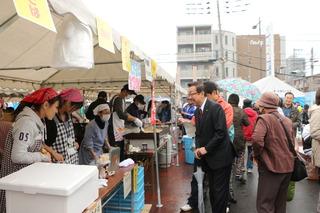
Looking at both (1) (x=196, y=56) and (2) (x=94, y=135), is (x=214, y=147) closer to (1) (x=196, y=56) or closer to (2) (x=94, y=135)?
(2) (x=94, y=135)

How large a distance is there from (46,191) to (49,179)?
14cm

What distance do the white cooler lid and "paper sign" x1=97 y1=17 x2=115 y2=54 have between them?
100cm

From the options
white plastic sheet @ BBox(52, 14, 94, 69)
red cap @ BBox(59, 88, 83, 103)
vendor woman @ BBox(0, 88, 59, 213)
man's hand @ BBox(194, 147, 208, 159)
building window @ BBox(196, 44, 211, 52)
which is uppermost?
building window @ BBox(196, 44, 211, 52)

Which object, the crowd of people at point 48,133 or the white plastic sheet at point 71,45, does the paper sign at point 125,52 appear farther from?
the white plastic sheet at point 71,45

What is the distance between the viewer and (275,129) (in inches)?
138

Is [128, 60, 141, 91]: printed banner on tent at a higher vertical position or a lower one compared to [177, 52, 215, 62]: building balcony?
lower

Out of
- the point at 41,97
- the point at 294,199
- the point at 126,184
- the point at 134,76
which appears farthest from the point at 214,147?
the point at 294,199

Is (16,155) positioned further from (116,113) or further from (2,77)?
(2,77)

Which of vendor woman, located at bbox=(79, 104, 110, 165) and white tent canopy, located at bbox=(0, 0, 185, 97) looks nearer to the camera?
white tent canopy, located at bbox=(0, 0, 185, 97)

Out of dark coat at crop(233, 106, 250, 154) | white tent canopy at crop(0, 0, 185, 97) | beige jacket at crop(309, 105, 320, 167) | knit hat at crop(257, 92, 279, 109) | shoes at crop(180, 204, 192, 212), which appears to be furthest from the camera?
dark coat at crop(233, 106, 250, 154)

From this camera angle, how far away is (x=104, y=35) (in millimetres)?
2607

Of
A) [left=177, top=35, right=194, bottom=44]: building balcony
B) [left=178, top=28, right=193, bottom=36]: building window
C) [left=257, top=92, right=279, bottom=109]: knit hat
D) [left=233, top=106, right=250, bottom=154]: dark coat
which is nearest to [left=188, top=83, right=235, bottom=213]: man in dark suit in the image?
[left=257, top=92, right=279, bottom=109]: knit hat

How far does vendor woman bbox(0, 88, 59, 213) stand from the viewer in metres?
2.29

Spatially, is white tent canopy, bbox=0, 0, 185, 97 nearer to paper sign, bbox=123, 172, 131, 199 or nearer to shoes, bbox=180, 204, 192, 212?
paper sign, bbox=123, 172, 131, 199
